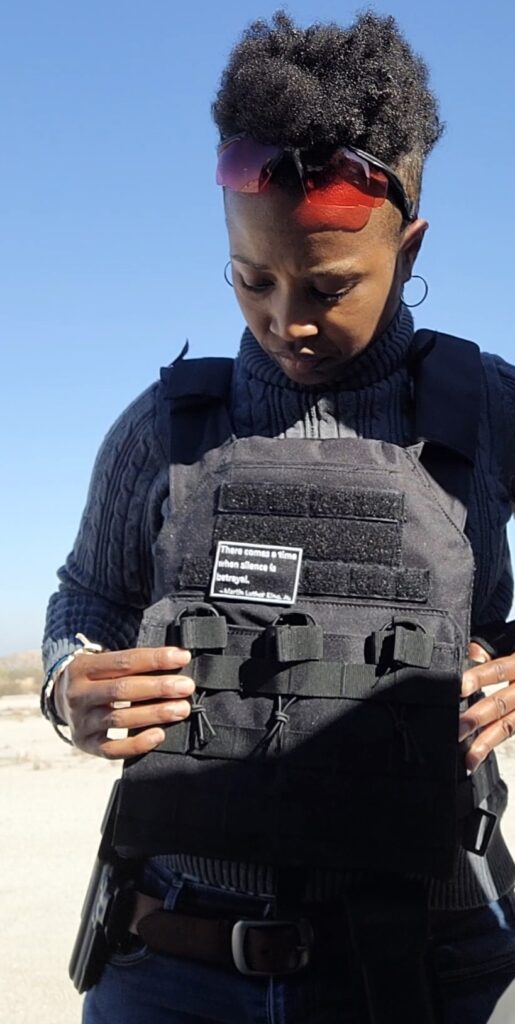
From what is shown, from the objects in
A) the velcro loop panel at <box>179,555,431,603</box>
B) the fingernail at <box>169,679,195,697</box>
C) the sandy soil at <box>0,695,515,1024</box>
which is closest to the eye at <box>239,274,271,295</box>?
the velcro loop panel at <box>179,555,431,603</box>

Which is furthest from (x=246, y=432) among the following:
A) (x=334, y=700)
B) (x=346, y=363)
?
(x=334, y=700)

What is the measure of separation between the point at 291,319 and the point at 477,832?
895 mm

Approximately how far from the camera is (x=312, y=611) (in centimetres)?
205

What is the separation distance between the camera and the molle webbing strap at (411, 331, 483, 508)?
85.4 inches

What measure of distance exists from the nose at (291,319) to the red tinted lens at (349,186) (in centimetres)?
16

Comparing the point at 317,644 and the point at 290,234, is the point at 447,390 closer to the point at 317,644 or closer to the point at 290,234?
the point at 290,234

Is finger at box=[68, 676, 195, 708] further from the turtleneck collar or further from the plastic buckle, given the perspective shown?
the turtleneck collar

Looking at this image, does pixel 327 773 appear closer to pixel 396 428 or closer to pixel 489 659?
pixel 489 659

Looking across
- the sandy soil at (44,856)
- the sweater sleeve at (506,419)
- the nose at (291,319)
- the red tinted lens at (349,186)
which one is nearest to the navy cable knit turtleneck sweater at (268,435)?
the sweater sleeve at (506,419)

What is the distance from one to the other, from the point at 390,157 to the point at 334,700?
95 cm

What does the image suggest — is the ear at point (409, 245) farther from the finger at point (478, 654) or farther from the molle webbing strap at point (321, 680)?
the molle webbing strap at point (321, 680)

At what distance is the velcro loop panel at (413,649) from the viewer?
1.95 meters

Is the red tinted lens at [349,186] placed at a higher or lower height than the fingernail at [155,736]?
higher

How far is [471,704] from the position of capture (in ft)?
7.14
